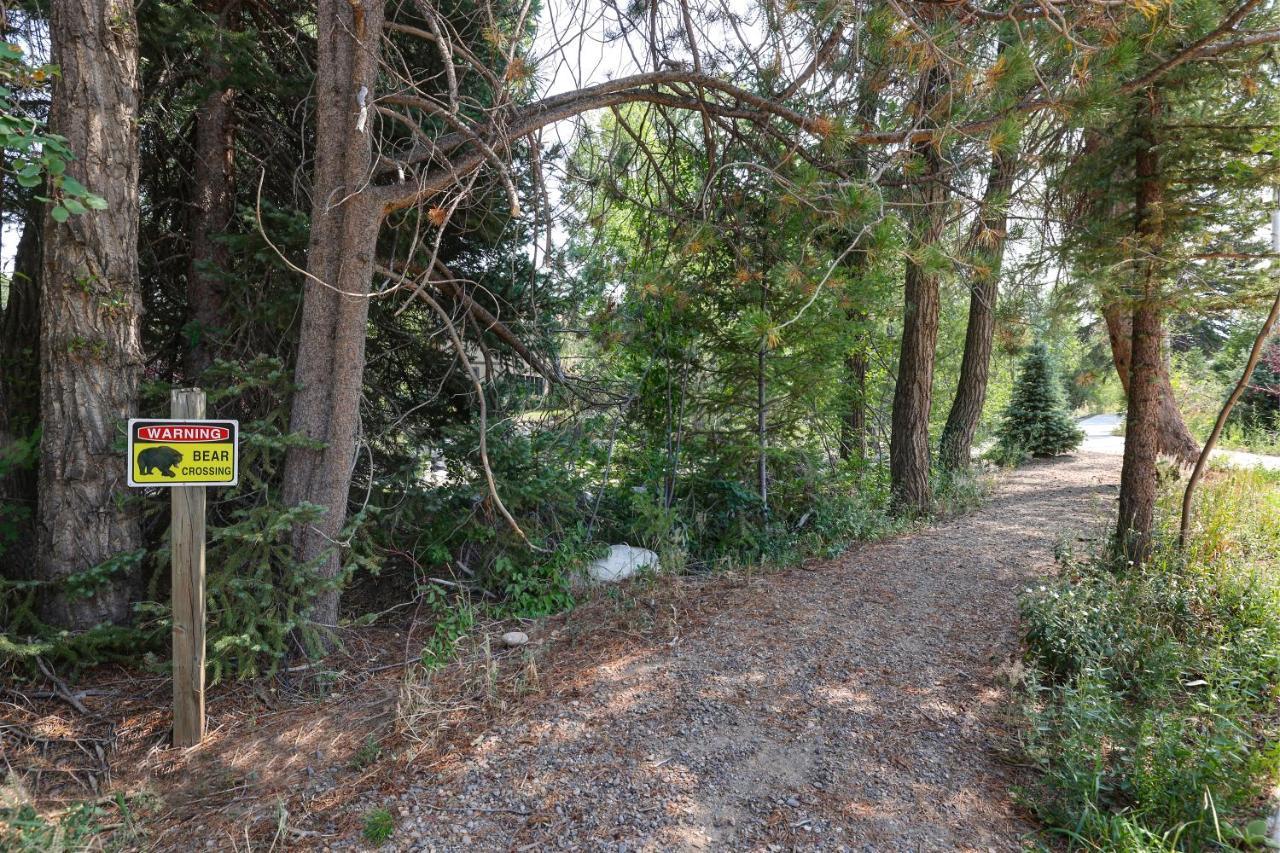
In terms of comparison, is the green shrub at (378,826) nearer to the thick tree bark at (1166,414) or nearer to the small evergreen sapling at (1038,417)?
the thick tree bark at (1166,414)

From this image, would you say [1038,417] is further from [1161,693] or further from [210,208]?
[210,208]

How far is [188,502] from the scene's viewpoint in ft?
10.3

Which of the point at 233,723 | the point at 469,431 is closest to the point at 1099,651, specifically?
the point at 469,431

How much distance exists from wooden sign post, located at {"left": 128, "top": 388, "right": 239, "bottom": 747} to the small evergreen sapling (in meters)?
13.0

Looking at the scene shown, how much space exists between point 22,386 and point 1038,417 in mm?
14607

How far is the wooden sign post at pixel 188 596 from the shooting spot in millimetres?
3113

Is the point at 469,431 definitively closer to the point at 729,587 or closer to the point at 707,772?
the point at 729,587


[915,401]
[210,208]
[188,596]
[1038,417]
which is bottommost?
[188,596]

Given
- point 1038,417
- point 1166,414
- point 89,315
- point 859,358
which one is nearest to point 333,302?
point 89,315

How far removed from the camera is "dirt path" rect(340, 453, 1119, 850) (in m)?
2.59

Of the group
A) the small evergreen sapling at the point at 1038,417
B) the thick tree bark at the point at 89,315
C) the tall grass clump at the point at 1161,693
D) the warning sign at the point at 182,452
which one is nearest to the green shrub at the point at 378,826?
the warning sign at the point at 182,452

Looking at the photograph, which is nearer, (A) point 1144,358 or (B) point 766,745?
(B) point 766,745

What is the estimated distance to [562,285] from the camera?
5367 mm

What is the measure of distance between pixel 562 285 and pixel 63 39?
10.2ft
